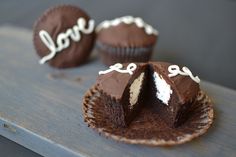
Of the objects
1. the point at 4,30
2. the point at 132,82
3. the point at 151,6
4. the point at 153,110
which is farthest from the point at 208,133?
the point at 151,6

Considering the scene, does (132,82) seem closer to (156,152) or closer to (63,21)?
(156,152)

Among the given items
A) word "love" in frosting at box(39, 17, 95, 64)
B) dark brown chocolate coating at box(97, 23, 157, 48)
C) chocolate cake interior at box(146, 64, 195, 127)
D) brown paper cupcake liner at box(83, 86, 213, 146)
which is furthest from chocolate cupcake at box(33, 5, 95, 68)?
chocolate cake interior at box(146, 64, 195, 127)

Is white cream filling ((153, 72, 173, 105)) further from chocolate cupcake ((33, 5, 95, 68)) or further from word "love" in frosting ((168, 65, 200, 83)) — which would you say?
chocolate cupcake ((33, 5, 95, 68))

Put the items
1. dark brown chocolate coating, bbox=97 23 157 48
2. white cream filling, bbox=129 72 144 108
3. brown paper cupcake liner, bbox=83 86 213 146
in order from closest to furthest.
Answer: brown paper cupcake liner, bbox=83 86 213 146 < white cream filling, bbox=129 72 144 108 < dark brown chocolate coating, bbox=97 23 157 48

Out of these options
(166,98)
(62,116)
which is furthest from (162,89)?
(62,116)

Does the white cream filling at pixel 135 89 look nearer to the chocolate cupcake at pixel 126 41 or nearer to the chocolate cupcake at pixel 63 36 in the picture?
the chocolate cupcake at pixel 126 41
